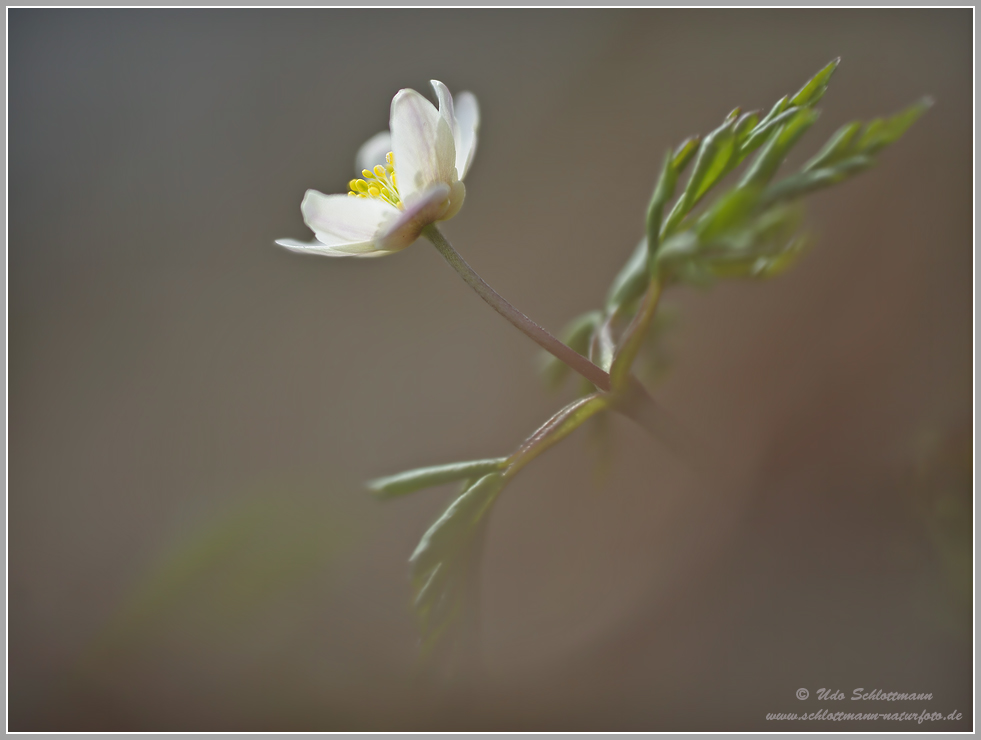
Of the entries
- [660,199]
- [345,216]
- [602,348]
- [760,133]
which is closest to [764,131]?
[760,133]

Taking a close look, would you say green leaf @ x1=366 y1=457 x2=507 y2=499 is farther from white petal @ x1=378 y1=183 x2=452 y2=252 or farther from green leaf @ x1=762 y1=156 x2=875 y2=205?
green leaf @ x1=762 y1=156 x2=875 y2=205

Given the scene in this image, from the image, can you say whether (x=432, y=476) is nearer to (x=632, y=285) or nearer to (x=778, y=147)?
(x=632, y=285)

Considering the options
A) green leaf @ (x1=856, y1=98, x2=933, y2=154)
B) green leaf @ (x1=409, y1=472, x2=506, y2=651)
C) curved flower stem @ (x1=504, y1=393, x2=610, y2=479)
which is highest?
green leaf @ (x1=856, y1=98, x2=933, y2=154)

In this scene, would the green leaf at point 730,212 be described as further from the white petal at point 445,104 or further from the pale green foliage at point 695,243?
the white petal at point 445,104

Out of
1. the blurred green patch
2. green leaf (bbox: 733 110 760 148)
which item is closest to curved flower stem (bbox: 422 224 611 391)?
green leaf (bbox: 733 110 760 148)

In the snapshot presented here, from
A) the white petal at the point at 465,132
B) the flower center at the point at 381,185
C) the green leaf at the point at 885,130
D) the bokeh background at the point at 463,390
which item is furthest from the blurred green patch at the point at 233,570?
the green leaf at the point at 885,130

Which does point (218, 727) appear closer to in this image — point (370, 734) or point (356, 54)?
point (370, 734)

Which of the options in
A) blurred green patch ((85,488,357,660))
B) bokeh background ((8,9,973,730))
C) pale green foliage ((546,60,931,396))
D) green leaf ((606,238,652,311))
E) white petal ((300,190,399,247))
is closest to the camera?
pale green foliage ((546,60,931,396))
